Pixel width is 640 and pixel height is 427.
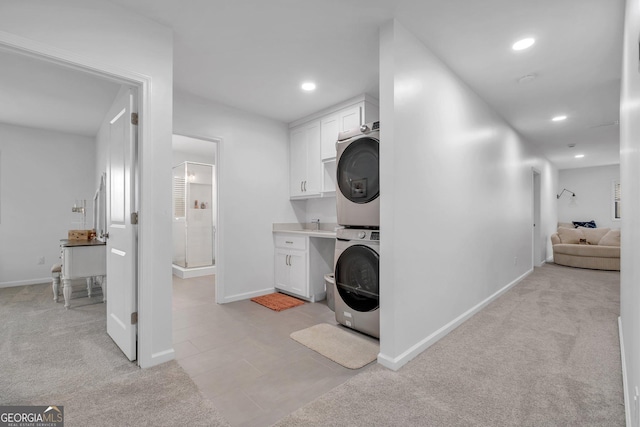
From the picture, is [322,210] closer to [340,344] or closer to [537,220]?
[340,344]

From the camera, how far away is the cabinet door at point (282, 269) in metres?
4.09

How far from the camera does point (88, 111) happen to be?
400cm

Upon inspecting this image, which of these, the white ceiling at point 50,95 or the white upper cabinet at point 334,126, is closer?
the white ceiling at point 50,95

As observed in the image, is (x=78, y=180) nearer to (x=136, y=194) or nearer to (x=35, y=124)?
(x=35, y=124)

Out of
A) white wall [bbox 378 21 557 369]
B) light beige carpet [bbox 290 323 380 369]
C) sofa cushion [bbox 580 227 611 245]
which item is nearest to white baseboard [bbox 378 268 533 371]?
white wall [bbox 378 21 557 369]

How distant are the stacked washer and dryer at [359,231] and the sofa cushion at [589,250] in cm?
617

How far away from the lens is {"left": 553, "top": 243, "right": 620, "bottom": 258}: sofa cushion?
595cm

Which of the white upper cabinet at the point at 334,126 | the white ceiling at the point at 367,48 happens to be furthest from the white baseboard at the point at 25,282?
the white upper cabinet at the point at 334,126

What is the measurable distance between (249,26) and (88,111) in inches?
122

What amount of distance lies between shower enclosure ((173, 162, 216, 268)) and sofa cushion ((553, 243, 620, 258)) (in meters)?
7.43

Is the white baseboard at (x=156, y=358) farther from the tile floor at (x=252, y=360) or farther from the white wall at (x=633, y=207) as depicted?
the white wall at (x=633, y=207)

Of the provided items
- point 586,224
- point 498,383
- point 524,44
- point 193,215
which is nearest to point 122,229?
point 498,383

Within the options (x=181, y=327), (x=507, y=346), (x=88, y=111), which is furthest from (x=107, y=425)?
(x=88, y=111)

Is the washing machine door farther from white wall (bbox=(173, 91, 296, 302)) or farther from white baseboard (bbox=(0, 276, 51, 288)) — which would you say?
white baseboard (bbox=(0, 276, 51, 288))
